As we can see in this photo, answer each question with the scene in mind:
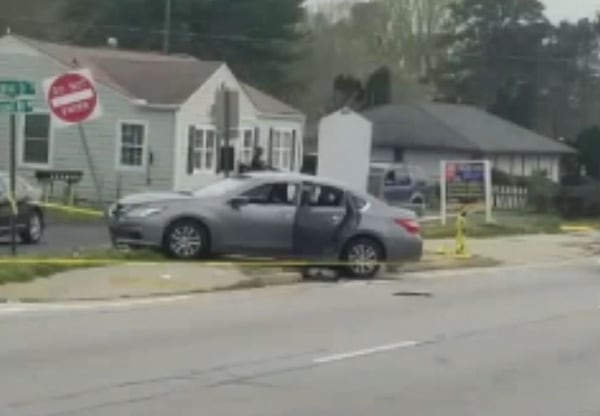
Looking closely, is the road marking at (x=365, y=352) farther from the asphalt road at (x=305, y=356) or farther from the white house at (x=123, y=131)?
the white house at (x=123, y=131)

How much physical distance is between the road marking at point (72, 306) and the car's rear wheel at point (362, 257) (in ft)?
16.8

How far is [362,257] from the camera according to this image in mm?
23141

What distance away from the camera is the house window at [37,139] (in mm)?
43594

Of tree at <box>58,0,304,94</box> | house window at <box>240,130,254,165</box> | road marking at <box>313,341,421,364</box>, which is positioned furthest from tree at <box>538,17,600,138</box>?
road marking at <box>313,341,421,364</box>

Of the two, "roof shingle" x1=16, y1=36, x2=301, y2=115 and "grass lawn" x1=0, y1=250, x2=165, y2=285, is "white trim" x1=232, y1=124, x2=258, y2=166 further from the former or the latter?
"grass lawn" x1=0, y1=250, x2=165, y2=285

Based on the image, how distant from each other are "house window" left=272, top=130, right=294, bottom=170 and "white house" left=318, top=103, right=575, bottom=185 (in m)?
14.7

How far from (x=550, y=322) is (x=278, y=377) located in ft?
21.9

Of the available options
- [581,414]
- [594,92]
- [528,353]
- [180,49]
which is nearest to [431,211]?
[180,49]

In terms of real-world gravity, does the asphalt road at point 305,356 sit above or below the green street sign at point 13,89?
below

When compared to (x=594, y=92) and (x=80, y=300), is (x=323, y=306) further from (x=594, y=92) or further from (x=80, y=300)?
(x=594, y=92)

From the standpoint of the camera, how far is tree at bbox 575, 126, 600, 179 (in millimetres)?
72250

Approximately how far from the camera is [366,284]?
2234 centimetres

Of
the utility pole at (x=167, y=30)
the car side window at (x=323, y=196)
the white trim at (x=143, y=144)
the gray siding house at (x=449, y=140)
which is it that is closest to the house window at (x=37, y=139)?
the white trim at (x=143, y=144)

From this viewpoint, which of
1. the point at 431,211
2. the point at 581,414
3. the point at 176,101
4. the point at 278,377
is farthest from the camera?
the point at 431,211
